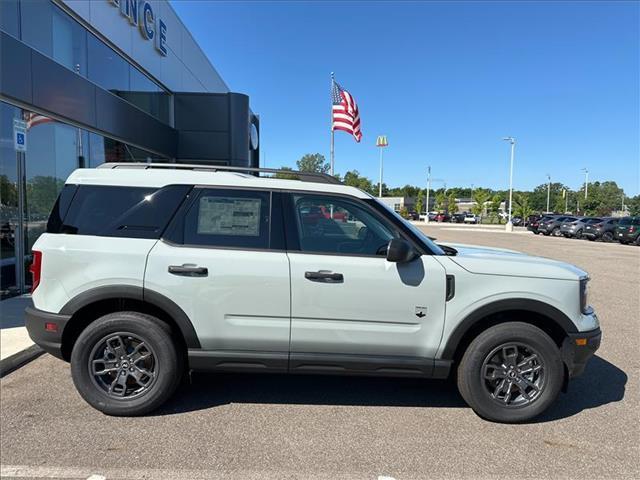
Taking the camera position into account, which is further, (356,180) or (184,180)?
(356,180)

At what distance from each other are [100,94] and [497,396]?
37.0 ft

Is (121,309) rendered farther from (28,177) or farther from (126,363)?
(28,177)

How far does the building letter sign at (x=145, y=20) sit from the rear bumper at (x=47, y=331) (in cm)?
1120

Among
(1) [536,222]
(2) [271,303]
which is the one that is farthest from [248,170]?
(1) [536,222]

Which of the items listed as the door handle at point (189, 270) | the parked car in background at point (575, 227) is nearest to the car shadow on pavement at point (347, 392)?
the door handle at point (189, 270)

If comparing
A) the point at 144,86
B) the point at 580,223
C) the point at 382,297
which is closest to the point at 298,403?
the point at 382,297

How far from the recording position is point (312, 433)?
3.30 m

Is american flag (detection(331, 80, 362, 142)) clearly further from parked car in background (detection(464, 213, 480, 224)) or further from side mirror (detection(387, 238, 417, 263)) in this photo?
parked car in background (detection(464, 213, 480, 224))

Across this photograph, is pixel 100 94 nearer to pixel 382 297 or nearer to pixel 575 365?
pixel 382 297

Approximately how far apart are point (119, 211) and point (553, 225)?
39086mm

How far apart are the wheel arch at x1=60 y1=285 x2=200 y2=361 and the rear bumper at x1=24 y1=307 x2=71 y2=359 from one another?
34mm

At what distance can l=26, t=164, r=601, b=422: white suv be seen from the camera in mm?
3445

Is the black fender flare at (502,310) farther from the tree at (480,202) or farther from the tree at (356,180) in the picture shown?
the tree at (480,202)

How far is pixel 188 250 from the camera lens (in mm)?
3496
